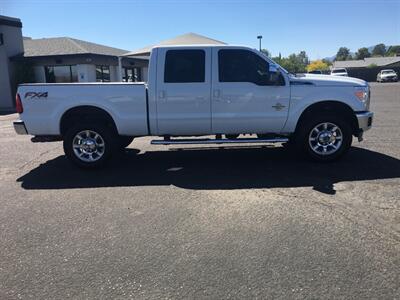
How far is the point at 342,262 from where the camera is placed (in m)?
3.66

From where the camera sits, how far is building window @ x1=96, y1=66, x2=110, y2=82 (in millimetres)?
28541

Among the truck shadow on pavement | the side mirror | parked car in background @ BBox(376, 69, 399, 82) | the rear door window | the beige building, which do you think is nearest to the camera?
the truck shadow on pavement

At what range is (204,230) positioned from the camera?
4.47 m

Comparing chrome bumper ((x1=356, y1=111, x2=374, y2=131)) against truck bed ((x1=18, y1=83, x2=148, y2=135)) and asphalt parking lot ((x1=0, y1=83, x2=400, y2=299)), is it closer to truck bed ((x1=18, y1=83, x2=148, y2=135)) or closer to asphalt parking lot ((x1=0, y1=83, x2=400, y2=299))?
asphalt parking lot ((x1=0, y1=83, x2=400, y2=299))

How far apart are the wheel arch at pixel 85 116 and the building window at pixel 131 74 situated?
84.7 feet

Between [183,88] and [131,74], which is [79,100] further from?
[131,74]

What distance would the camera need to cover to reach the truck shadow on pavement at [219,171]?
6301 millimetres

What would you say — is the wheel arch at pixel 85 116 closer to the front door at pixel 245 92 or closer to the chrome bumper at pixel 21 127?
the chrome bumper at pixel 21 127

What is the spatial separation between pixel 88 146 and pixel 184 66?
2.21m

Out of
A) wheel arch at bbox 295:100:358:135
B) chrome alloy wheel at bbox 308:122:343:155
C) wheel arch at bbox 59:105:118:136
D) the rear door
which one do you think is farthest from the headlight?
wheel arch at bbox 59:105:118:136

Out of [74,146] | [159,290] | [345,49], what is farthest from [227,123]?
[345,49]

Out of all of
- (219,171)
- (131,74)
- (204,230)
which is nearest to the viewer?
(204,230)

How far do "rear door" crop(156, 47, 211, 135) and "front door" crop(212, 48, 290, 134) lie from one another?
0.16m

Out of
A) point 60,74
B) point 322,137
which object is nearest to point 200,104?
point 322,137
